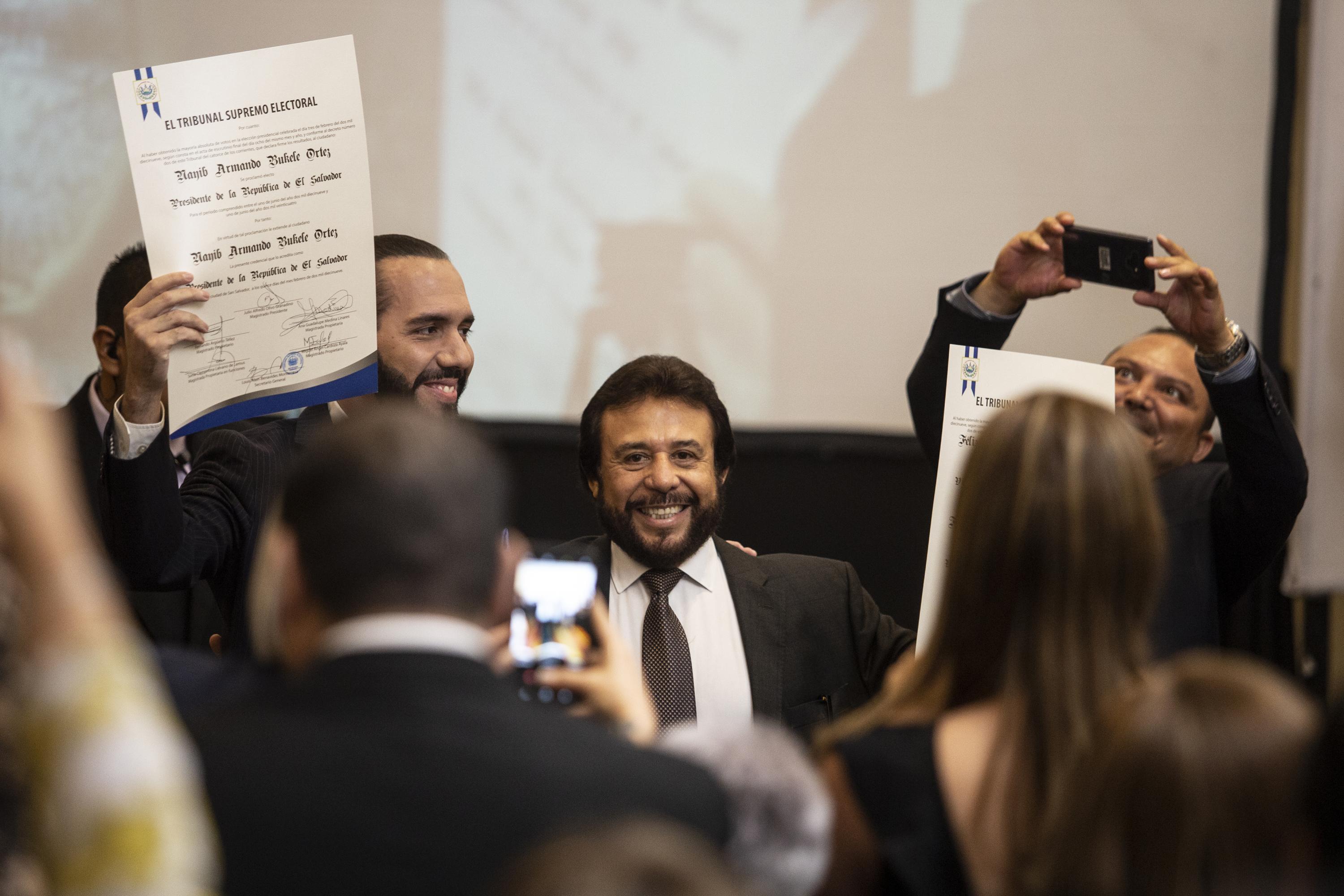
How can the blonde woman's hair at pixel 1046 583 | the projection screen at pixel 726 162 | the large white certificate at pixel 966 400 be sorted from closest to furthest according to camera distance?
the blonde woman's hair at pixel 1046 583 → the large white certificate at pixel 966 400 → the projection screen at pixel 726 162

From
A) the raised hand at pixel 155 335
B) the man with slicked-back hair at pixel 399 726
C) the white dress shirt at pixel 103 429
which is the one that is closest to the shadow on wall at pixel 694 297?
the white dress shirt at pixel 103 429

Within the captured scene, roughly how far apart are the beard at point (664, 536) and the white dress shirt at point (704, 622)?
26 mm

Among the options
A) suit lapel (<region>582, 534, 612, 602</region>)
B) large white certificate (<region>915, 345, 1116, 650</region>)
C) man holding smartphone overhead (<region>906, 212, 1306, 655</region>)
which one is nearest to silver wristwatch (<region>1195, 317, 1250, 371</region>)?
man holding smartphone overhead (<region>906, 212, 1306, 655</region>)

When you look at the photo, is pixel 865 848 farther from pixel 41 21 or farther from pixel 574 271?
pixel 41 21

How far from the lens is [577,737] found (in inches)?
46.8

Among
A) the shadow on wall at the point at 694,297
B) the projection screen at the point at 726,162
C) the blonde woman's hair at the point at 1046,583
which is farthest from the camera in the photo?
the shadow on wall at the point at 694,297

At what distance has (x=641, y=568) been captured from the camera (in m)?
2.72

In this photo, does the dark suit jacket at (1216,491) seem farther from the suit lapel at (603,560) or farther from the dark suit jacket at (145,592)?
the dark suit jacket at (145,592)

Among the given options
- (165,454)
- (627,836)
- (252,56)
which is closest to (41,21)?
(252,56)

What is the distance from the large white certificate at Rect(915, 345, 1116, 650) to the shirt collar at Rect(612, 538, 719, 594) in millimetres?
483

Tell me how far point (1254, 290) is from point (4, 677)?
424cm

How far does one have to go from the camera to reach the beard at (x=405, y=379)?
9.28 ft

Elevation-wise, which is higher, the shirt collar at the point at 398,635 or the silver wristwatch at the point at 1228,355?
the shirt collar at the point at 398,635
